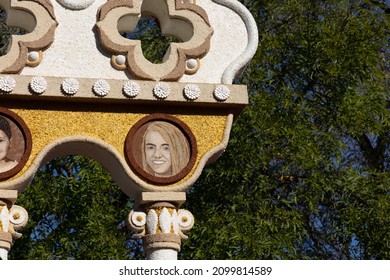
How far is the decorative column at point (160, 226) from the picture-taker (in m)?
10.2

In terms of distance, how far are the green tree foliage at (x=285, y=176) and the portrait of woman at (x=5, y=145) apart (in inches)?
148

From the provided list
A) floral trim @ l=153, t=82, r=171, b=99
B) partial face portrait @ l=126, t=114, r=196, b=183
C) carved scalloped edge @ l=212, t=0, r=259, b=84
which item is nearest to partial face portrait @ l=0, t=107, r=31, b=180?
partial face portrait @ l=126, t=114, r=196, b=183

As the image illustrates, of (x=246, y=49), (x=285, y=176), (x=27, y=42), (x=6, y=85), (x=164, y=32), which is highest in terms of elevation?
(x=285, y=176)

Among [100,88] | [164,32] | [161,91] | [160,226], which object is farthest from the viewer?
[164,32]

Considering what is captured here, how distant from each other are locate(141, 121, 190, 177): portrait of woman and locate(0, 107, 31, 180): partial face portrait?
2.81 feet

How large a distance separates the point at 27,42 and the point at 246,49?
1.64m

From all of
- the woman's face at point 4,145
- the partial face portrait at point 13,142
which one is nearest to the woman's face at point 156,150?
the partial face portrait at point 13,142

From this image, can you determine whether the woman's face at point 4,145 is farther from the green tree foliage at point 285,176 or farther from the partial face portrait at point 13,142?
the green tree foliage at point 285,176

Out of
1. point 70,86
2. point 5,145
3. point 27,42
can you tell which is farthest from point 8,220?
point 27,42

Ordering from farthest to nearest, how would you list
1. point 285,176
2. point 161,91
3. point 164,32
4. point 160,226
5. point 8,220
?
point 285,176 → point 164,32 → point 161,91 → point 160,226 → point 8,220

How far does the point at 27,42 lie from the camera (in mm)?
10414

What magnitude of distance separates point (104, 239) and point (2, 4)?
3.75m

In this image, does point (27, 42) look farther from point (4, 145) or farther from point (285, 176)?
point (285, 176)

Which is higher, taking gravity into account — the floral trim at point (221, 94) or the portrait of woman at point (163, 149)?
the floral trim at point (221, 94)
